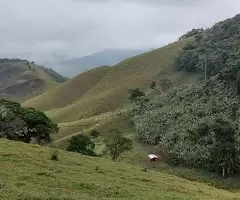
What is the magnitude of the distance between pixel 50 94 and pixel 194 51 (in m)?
60.9

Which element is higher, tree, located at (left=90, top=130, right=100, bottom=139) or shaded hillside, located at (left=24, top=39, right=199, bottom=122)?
shaded hillside, located at (left=24, top=39, right=199, bottom=122)

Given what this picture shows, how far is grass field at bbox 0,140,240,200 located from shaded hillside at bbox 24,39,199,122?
81053mm

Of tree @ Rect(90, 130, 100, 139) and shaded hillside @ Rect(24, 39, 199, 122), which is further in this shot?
shaded hillside @ Rect(24, 39, 199, 122)

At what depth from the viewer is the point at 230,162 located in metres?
64.6

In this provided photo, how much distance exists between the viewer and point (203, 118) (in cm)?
8356

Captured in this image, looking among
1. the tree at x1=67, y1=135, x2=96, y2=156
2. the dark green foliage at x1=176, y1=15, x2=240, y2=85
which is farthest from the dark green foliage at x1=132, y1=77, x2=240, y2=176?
the tree at x1=67, y1=135, x2=96, y2=156

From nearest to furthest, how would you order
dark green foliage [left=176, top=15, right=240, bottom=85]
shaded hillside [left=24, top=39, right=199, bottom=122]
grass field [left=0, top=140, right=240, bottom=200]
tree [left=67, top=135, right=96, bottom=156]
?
1. grass field [left=0, top=140, right=240, bottom=200]
2. tree [left=67, top=135, right=96, bottom=156]
3. dark green foliage [left=176, top=15, right=240, bottom=85]
4. shaded hillside [left=24, top=39, right=199, bottom=122]

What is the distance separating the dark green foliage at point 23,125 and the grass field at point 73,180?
65.3 feet

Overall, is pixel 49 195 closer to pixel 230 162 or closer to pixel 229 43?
pixel 230 162

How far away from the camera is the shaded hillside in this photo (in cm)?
13104

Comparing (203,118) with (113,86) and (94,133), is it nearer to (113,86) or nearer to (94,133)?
(94,133)

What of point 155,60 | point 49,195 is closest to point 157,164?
point 49,195

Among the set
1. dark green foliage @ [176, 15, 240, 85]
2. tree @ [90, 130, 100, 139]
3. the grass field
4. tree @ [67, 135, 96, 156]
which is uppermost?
dark green foliage @ [176, 15, 240, 85]

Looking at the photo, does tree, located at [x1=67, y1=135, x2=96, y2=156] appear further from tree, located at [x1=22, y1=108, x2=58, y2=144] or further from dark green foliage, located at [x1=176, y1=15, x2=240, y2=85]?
dark green foliage, located at [x1=176, y1=15, x2=240, y2=85]
